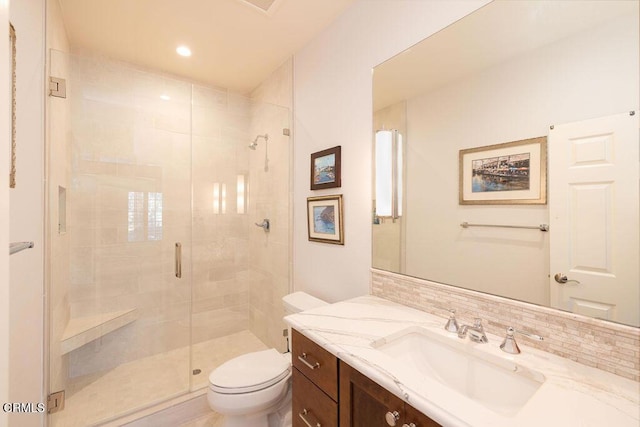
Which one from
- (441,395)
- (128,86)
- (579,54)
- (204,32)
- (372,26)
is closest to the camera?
(441,395)

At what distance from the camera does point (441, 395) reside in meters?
0.70

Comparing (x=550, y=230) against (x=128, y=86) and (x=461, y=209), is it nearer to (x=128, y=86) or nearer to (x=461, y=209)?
(x=461, y=209)

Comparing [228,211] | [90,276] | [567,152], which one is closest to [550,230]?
[567,152]

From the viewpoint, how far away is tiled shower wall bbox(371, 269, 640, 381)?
78 cm

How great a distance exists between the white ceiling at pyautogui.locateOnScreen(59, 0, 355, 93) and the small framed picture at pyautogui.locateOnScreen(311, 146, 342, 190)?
0.92 meters

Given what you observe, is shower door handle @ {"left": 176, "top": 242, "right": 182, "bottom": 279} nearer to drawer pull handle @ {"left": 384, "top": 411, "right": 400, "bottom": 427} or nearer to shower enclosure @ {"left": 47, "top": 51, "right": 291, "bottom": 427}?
shower enclosure @ {"left": 47, "top": 51, "right": 291, "bottom": 427}

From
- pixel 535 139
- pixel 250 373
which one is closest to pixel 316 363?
pixel 250 373

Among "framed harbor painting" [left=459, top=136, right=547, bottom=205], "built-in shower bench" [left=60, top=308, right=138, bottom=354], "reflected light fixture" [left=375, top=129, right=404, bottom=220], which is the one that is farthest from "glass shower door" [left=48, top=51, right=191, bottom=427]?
"framed harbor painting" [left=459, top=136, right=547, bottom=205]

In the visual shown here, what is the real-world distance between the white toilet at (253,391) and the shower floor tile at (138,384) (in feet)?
1.62

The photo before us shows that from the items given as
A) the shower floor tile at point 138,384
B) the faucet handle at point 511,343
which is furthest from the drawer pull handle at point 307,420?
the shower floor tile at point 138,384

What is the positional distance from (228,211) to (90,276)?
112cm

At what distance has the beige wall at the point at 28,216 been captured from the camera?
3.61 feet

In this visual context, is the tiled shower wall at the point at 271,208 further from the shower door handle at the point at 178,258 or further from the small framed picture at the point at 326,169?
the shower door handle at the point at 178,258

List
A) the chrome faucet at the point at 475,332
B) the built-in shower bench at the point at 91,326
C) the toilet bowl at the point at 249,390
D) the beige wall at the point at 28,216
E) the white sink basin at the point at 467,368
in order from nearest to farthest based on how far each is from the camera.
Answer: the white sink basin at the point at 467,368
the chrome faucet at the point at 475,332
the beige wall at the point at 28,216
the toilet bowl at the point at 249,390
the built-in shower bench at the point at 91,326
